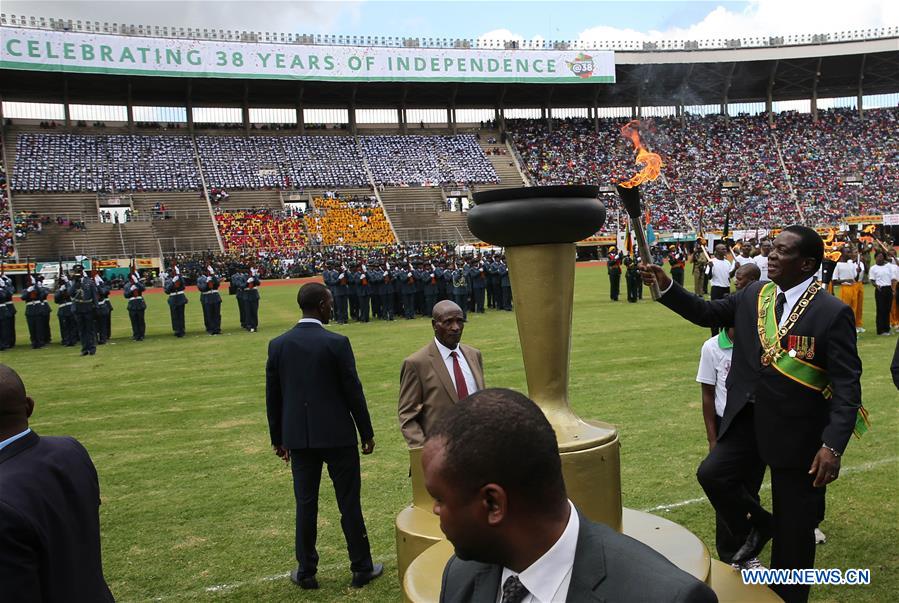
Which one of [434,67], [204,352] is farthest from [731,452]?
[434,67]

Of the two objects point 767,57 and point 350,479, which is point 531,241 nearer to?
point 350,479

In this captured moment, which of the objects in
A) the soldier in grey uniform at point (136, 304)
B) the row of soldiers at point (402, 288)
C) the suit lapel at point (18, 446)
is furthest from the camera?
the row of soldiers at point (402, 288)

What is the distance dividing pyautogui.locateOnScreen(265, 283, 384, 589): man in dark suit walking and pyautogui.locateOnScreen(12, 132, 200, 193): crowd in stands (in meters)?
42.5

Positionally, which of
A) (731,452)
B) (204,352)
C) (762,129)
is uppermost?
(762,129)

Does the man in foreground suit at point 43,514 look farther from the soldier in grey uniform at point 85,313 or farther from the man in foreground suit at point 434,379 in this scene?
the soldier in grey uniform at point 85,313

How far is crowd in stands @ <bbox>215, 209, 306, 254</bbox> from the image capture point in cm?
4109

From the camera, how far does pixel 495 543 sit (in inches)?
59.2

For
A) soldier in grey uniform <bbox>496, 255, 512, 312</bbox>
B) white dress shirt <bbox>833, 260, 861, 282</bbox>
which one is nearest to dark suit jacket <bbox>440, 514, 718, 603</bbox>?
white dress shirt <bbox>833, 260, 861, 282</bbox>

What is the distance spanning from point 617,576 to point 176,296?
1774cm

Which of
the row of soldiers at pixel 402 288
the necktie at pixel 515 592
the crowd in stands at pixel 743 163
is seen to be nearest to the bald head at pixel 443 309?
the necktie at pixel 515 592

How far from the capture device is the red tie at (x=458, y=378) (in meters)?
4.51

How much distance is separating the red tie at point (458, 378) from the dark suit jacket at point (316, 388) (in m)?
0.63

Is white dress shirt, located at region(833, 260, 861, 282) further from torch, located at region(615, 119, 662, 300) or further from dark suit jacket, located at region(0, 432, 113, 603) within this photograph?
dark suit jacket, located at region(0, 432, 113, 603)

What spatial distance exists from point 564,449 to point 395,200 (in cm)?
4510
